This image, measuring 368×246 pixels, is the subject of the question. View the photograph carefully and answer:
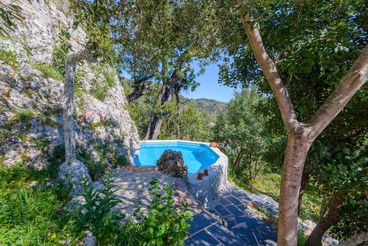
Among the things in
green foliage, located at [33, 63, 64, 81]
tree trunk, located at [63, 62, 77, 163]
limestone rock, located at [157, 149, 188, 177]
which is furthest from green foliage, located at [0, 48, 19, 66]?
limestone rock, located at [157, 149, 188, 177]

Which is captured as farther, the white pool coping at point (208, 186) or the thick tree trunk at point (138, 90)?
the thick tree trunk at point (138, 90)

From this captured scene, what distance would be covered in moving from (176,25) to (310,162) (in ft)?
12.5

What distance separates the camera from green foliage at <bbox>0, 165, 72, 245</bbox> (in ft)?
8.38

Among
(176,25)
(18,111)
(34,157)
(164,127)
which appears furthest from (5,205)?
(164,127)

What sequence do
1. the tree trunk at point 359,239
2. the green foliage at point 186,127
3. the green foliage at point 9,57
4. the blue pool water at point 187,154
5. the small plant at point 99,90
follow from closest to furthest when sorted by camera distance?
the tree trunk at point 359,239 → the green foliage at point 9,57 → the small plant at point 99,90 → the blue pool water at point 187,154 → the green foliage at point 186,127

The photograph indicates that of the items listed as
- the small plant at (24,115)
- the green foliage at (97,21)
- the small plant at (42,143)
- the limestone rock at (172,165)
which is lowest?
the limestone rock at (172,165)

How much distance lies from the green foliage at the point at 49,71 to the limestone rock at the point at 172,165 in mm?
5657

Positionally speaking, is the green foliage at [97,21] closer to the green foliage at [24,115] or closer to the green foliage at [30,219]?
the green foliage at [30,219]

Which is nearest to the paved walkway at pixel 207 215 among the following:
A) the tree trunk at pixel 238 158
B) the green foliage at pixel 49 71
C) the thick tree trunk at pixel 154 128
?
the green foliage at pixel 49 71

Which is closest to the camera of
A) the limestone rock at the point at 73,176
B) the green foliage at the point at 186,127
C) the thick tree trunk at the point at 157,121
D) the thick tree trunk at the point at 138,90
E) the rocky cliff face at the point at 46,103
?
the limestone rock at the point at 73,176

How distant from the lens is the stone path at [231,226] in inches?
189

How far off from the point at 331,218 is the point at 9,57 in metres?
11.2

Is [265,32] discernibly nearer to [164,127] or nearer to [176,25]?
[176,25]

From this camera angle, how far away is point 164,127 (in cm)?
2023
